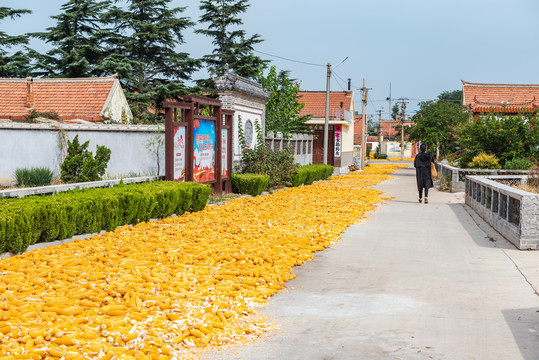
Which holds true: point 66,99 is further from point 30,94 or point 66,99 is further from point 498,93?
point 498,93

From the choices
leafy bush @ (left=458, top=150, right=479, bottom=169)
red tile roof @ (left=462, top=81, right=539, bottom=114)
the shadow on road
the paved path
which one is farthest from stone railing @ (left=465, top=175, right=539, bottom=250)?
red tile roof @ (left=462, top=81, right=539, bottom=114)

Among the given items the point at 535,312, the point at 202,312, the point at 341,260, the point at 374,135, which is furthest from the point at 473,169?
the point at 374,135

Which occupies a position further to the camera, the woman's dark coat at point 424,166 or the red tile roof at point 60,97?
the red tile roof at point 60,97

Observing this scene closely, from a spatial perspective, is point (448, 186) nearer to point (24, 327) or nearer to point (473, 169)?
point (473, 169)

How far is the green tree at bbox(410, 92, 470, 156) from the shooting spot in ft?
155

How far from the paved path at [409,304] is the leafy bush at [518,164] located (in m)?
14.5

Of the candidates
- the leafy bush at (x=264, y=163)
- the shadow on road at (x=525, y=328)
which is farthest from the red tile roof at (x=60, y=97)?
the shadow on road at (x=525, y=328)

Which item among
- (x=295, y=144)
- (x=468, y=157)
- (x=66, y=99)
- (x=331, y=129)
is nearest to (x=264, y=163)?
(x=295, y=144)

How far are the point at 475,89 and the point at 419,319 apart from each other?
47.8 m

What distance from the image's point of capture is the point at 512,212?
11.5 metres

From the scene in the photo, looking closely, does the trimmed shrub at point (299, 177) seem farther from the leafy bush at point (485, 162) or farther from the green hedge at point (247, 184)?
the leafy bush at point (485, 162)

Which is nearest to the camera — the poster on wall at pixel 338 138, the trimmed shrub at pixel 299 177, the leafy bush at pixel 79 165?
the leafy bush at pixel 79 165

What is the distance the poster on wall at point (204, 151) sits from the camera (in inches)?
660

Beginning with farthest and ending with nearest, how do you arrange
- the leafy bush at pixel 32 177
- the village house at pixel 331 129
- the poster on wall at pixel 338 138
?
1. the poster on wall at pixel 338 138
2. the village house at pixel 331 129
3. the leafy bush at pixel 32 177
